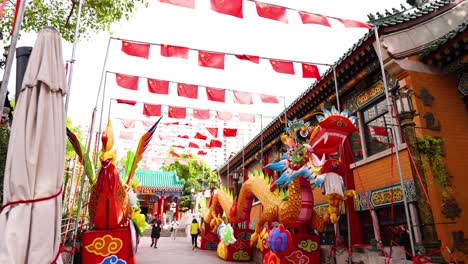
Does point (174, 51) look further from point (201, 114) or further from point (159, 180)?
point (159, 180)

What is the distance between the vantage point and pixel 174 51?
7969 millimetres

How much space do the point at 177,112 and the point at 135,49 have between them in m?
3.98

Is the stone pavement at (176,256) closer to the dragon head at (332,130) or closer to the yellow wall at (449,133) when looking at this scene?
the dragon head at (332,130)

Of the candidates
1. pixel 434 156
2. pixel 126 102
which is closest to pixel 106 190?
pixel 126 102

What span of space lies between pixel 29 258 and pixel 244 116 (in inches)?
412

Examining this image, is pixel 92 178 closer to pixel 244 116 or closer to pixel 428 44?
pixel 244 116

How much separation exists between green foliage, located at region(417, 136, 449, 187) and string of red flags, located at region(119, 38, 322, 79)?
10.4ft

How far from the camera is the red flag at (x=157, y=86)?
9.49 meters

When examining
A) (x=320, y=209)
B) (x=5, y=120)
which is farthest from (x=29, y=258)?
(x=320, y=209)

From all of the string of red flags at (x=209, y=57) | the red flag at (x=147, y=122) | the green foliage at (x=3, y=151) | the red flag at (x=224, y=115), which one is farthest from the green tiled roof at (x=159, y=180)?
the string of red flags at (x=209, y=57)

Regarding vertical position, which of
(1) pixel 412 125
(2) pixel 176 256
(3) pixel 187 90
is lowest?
(2) pixel 176 256

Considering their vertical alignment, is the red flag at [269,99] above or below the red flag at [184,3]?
below

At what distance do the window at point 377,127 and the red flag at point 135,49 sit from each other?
603 cm

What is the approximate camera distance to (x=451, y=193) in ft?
20.1
